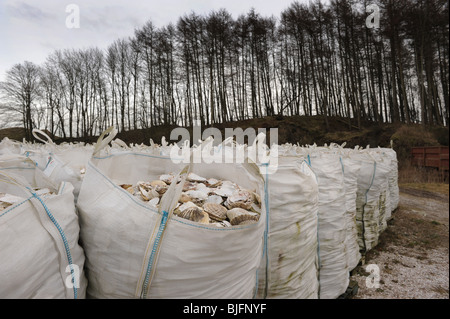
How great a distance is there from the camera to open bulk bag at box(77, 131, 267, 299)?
0.79 metres

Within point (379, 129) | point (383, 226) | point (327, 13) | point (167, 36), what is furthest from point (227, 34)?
point (383, 226)

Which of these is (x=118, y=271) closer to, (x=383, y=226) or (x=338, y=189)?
(x=338, y=189)

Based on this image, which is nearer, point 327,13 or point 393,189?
point 393,189

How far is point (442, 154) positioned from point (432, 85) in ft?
29.5

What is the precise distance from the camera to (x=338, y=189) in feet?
6.73

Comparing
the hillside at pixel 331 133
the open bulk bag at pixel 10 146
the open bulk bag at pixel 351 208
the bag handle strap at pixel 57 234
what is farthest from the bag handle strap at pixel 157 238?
the hillside at pixel 331 133

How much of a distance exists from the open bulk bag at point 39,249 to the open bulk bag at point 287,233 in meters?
0.95

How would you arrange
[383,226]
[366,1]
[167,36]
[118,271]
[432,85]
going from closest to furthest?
[118,271]
[383,226]
[366,1]
[432,85]
[167,36]

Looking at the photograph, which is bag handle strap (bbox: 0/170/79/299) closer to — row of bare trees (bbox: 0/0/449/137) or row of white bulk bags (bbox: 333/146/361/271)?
row of white bulk bags (bbox: 333/146/361/271)

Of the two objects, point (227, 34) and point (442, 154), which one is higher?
point (227, 34)

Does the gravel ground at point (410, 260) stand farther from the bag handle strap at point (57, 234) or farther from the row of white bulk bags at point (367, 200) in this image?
the bag handle strap at point (57, 234)

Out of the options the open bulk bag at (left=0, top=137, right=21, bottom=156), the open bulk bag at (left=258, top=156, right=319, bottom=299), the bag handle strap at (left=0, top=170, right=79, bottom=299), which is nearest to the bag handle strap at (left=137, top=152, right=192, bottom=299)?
the bag handle strap at (left=0, top=170, right=79, bottom=299)

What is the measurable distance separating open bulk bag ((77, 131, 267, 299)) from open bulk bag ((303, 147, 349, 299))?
123 cm

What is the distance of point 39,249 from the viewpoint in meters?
0.72
